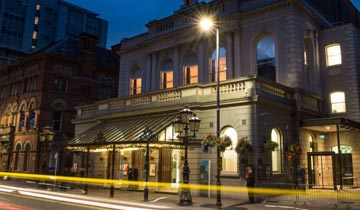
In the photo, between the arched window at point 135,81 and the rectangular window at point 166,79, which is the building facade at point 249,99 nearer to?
the rectangular window at point 166,79

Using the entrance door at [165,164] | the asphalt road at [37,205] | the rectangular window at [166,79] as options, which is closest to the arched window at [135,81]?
the rectangular window at [166,79]

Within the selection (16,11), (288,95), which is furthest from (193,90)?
(16,11)

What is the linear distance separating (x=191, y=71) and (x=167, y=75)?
109 inches

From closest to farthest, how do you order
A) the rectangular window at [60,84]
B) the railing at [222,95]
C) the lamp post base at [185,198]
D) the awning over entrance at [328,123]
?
the lamp post base at [185,198]
the railing at [222,95]
the awning over entrance at [328,123]
the rectangular window at [60,84]

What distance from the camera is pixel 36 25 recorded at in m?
81.8

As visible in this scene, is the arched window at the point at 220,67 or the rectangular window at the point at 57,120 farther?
the rectangular window at the point at 57,120

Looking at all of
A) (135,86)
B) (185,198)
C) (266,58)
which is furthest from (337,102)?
(135,86)

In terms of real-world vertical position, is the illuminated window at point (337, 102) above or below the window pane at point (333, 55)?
below

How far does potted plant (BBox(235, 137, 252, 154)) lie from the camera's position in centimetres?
1984

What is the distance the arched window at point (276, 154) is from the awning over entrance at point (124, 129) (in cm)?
651

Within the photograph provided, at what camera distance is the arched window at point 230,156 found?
2125 cm

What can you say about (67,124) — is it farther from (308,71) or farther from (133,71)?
(308,71)

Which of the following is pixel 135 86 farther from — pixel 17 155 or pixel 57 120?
pixel 17 155

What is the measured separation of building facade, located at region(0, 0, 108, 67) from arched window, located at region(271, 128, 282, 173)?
191 feet
